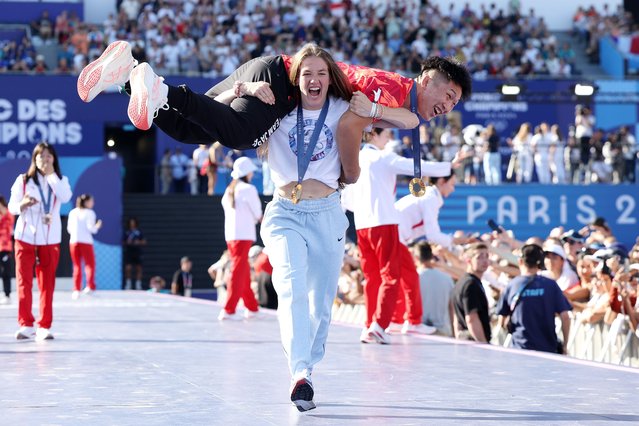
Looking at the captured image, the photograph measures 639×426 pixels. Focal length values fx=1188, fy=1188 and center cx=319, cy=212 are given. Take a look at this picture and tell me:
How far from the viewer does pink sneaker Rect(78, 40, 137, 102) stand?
5.24 meters

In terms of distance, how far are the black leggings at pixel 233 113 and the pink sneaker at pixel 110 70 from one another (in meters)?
0.26

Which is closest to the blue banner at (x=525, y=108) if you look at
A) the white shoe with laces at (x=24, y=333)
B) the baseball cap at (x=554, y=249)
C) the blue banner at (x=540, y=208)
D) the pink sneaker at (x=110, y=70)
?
the blue banner at (x=540, y=208)

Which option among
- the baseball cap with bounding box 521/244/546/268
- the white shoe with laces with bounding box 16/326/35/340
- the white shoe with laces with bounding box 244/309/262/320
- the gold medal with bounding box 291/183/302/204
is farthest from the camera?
the white shoe with laces with bounding box 244/309/262/320

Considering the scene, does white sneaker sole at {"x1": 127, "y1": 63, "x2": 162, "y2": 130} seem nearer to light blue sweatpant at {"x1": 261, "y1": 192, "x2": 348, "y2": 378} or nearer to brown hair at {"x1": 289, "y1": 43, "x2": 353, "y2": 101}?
brown hair at {"x1": 289, "y1": 43, "x2": 353, "y2": 101}

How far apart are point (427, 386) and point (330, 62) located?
1833 millimetres

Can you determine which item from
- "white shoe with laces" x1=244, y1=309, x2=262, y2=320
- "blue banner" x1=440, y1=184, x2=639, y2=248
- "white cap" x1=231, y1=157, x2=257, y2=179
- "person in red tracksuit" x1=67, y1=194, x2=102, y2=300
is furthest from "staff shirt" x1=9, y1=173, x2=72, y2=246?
"blue banner" x1=440, y1=184, x2=639, y2=248

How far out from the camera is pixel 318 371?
6945 mm

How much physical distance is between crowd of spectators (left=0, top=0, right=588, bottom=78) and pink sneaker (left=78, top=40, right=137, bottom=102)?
72.3 ft

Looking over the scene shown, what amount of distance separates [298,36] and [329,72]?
25034mm

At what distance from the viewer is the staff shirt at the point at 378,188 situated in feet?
29.7

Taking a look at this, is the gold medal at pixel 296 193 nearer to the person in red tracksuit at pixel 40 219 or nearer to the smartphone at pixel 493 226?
the person in red tracksuit at pixel 40 219

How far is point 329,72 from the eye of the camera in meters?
5.55

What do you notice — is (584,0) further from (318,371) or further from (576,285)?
(318,371)

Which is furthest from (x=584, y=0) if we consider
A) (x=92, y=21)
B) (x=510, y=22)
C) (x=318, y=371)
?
(x=318, y=371)
